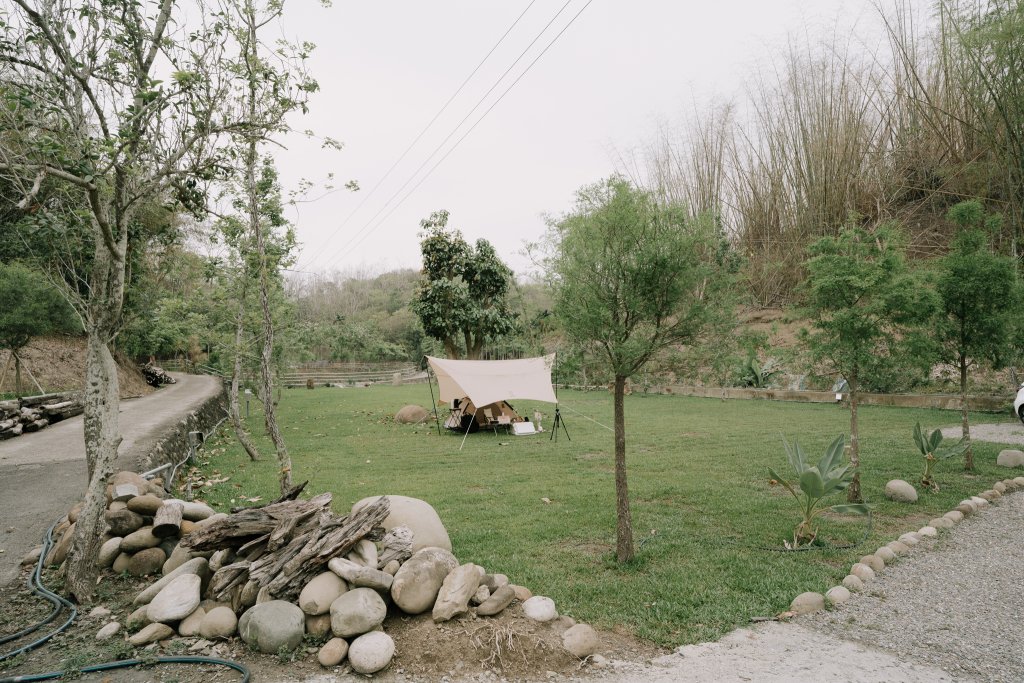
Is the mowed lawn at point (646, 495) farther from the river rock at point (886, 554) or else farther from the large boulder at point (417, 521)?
the large boulder at point (417, 521)

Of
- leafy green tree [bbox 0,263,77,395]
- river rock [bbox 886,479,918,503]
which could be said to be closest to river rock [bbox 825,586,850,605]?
river rock [bbox 886,479,918,503]

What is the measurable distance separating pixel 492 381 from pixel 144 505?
7189 millimetres

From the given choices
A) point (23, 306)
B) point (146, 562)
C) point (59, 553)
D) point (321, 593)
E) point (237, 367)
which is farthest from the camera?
point (23, 306)

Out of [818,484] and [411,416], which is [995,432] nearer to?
[818,484]

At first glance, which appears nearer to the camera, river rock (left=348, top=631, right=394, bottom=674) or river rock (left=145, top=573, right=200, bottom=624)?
river rock (left=348, top=631, right=394, bottom=674)

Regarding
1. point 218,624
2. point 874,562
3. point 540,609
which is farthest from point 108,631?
point 874,562

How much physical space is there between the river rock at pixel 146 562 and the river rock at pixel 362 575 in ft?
5.51

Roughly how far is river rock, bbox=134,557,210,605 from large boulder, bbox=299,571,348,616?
2.74 ft

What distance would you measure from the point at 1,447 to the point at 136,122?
7171 mm

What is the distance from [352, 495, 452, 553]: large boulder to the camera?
3.93m

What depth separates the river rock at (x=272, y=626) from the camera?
9.59ft

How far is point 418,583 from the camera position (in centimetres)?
322

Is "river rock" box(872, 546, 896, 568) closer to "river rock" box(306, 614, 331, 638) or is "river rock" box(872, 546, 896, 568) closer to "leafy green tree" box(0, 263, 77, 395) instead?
"river rock" box(306, 614, 331, 638)

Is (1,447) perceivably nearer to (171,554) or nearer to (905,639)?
(171,554)
